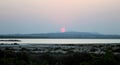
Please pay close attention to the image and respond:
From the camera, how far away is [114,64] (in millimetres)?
15297

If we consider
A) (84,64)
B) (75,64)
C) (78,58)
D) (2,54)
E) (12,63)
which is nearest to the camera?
(84,64)

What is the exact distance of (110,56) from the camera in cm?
1546

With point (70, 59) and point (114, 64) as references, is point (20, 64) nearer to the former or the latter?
point (114, 64)

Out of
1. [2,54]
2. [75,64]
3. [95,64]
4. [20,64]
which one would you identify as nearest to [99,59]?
[95,64]

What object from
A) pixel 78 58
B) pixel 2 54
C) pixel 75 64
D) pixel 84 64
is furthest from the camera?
pixel 2 54

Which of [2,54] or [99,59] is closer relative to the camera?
[99,59]

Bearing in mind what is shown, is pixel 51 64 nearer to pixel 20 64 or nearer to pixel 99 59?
pixel 20 64

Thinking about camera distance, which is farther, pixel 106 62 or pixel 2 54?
pixel 2 54

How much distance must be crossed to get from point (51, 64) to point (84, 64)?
30.9ft

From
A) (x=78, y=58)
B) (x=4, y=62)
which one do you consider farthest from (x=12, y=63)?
(x=78, y=58)

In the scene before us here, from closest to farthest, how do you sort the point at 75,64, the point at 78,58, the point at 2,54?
the point at 75,64 → the point at 78,58 → the point at 2,54

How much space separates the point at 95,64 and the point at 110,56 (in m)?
0.83

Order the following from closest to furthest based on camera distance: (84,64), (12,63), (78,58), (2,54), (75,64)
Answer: (84,64) → (12,63) → (75,64) → (78,58) → (2,54)

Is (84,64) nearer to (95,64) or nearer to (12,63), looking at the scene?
(95,64)
